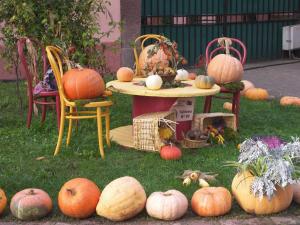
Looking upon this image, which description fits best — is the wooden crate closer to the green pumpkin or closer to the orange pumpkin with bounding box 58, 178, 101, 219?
the green pumpkin

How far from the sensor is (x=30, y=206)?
183 inches

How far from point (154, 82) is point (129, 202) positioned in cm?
226

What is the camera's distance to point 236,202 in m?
5.01

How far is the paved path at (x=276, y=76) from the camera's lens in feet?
37.4

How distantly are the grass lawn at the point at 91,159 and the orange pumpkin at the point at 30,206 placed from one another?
0.10 m

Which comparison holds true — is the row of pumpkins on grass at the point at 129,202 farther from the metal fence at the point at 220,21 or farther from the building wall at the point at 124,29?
the metal fence at the point at 220,21

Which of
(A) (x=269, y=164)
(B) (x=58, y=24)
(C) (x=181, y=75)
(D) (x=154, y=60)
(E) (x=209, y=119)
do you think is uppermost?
(B) (x=58, y=24)

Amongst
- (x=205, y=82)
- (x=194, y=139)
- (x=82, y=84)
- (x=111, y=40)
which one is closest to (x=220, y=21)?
(x=111, y=40)

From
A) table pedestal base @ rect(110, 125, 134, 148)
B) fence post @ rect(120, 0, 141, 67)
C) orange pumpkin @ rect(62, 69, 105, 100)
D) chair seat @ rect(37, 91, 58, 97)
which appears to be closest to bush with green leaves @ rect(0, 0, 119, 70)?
chair seat @ rect(37, 91, 58, 97)

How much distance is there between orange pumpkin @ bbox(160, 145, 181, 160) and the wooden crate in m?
0.80

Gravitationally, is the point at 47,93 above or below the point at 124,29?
below

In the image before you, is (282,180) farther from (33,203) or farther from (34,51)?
(34,51)

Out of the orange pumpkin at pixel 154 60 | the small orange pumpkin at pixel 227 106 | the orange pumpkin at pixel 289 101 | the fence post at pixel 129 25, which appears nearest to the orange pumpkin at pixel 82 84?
the orange pumpkin at pixel 154 60

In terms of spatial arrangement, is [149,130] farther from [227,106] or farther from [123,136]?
[227,106]
